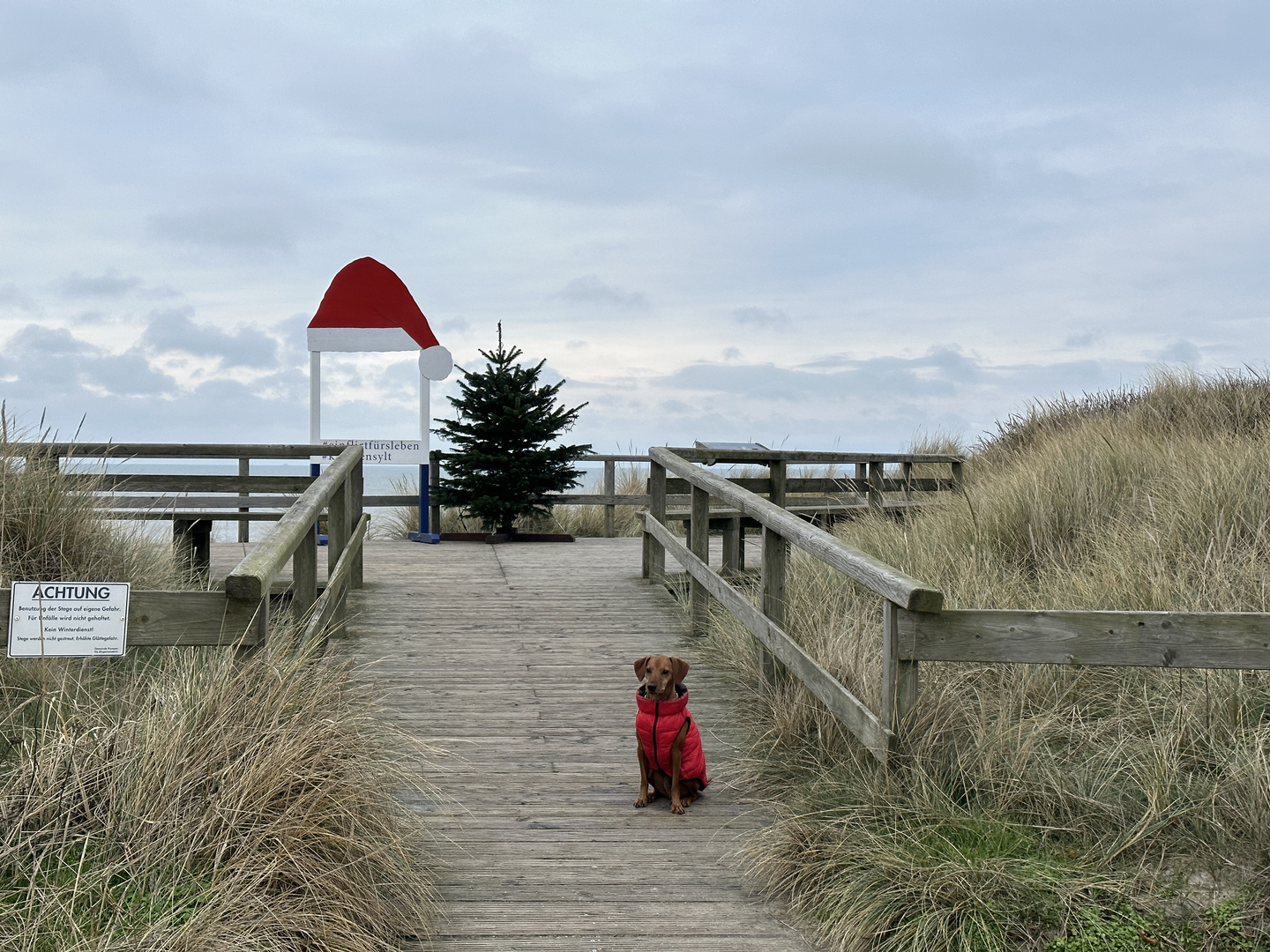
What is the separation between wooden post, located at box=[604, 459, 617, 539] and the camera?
15539 mm

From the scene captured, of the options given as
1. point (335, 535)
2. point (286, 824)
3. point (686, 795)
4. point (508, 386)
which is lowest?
point (686, 795)

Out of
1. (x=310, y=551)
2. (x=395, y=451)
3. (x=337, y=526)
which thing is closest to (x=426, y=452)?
(x=395, y=451)

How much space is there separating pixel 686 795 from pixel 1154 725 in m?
2.03

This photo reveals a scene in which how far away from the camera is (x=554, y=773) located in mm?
5383

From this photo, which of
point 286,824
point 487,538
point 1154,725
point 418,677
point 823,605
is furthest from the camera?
point 487,538

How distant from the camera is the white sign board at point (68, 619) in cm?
405

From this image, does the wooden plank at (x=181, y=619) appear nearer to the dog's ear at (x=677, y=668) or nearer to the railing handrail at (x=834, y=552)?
the dog's ear at (x=677, y=668)

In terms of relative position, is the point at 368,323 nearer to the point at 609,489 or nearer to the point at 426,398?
the point at 426,398

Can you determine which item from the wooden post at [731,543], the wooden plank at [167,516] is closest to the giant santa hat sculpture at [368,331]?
the wooden plank at [167,516]

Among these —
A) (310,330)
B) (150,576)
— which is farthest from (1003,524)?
(310,330)

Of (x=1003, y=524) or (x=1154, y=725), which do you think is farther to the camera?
(x=1003, y=524)

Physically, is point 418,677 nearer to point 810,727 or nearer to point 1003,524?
point 810,727

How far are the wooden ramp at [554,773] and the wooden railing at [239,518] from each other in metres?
0.70

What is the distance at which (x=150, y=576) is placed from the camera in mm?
7348
